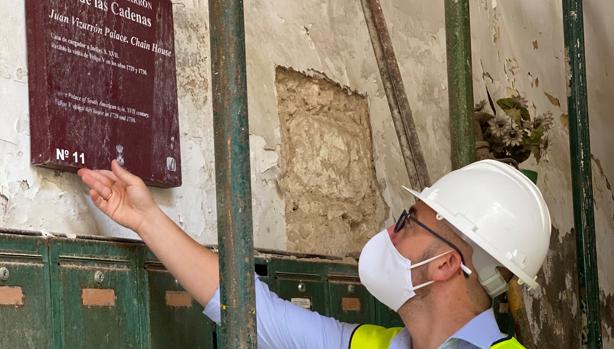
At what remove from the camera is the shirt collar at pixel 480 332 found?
95.0 inches

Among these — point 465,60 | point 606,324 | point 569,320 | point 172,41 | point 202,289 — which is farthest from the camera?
point 606,324

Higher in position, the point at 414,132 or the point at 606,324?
the point at 414,132

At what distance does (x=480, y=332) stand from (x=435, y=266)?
6.7 inches

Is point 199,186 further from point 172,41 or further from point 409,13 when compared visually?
point 409,13

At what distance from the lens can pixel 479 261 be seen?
2.54 meters

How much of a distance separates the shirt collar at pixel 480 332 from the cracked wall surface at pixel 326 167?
0.74 m

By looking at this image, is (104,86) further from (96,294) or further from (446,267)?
(446,267)

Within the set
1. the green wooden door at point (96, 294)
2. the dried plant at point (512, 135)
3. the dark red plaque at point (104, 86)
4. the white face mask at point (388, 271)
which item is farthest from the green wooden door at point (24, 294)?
the dried plant at point (512, 135)

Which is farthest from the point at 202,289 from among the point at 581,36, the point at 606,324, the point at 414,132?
the point at 606,324

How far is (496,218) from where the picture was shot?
254 centimetres

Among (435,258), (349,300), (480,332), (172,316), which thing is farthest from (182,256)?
(349,300)

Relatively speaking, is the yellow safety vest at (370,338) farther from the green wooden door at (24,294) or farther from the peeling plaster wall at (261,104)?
the green wooden door at (24,294)

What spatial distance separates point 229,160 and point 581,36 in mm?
2146

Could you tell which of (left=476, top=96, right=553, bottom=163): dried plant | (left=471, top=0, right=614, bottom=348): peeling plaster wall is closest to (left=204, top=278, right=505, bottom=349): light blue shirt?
(left=476, top=96, right=553, bottom=163): dried plant
